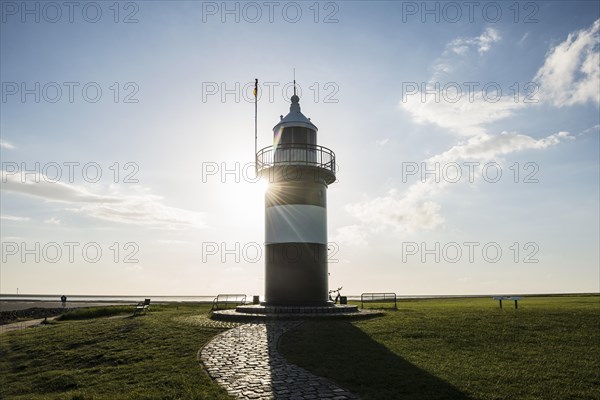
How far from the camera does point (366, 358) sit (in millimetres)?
12797

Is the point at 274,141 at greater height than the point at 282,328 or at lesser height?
greater

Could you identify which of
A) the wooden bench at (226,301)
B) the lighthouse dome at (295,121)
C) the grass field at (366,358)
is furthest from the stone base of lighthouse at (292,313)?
the lighthouse dome at (295,121)

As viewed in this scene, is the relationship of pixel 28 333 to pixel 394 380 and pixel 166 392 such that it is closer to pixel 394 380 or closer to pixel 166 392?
pixel 166 392

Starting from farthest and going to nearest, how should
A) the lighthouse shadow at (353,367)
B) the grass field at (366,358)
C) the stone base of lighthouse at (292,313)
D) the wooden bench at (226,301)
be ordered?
the wooden bench at (226,301)
the stone base of lighthouse at (292,313)
the grass field at (366,358)
the lighthouse shadow at (353,367)

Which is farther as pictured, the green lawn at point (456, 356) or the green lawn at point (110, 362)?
the green lawn at point (110, 362)

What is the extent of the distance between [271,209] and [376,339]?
10941 mm

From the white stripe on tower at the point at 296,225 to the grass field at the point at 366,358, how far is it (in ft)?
18.0

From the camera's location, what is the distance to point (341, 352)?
44.4 ft

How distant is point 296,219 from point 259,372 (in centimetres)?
1295

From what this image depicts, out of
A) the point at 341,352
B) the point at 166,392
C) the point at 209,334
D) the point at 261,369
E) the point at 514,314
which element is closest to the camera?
the point at 166,392

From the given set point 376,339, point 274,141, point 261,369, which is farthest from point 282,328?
point 274,141

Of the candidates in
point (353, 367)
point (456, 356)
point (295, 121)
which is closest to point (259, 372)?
point (353, 367)

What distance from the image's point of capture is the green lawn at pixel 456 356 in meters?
10.1

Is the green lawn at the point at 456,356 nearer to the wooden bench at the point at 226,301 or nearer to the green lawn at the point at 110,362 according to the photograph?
the green lawn at the point at 110,362
